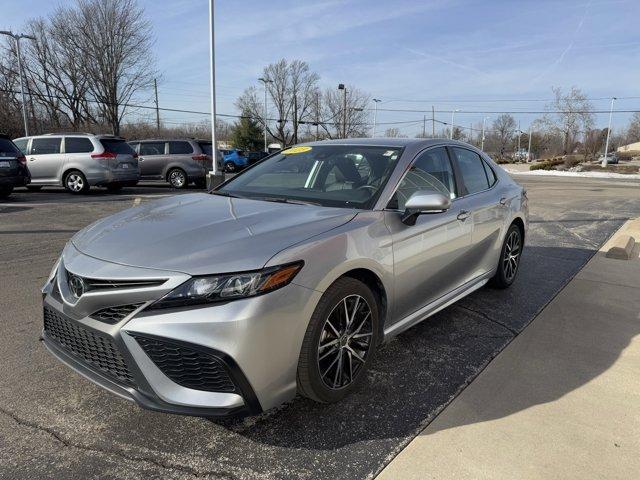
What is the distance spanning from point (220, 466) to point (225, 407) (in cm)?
34

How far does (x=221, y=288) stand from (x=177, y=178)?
15035 mm

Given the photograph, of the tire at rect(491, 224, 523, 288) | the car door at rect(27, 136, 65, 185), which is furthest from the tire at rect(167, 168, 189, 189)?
the tire at rect(491, 224, 523, 288)

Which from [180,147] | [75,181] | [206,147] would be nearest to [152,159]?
[180,147]

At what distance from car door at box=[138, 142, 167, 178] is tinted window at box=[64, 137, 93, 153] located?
2858 millimetres

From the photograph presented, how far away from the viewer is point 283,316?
2314 mm

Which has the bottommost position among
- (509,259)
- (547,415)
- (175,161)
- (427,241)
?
(547,415)

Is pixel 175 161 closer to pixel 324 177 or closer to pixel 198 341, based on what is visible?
pixel 324 177

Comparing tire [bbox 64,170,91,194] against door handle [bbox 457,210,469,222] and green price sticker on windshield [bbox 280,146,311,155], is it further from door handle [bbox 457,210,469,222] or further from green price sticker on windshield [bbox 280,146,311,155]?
door handle [bbox 457,210,469,222]

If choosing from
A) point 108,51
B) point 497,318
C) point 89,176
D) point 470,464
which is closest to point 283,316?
point 470,464

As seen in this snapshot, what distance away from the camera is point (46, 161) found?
14.0 m

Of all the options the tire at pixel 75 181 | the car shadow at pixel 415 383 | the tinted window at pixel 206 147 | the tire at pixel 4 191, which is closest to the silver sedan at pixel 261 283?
the car shadow at pixel 415 383

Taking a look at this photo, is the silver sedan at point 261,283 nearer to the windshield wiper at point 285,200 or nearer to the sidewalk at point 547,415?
the windshield wiper at point 285,200

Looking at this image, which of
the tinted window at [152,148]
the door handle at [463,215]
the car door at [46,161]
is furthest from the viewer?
the tinted window at [152,148]

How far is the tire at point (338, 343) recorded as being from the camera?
252cm
